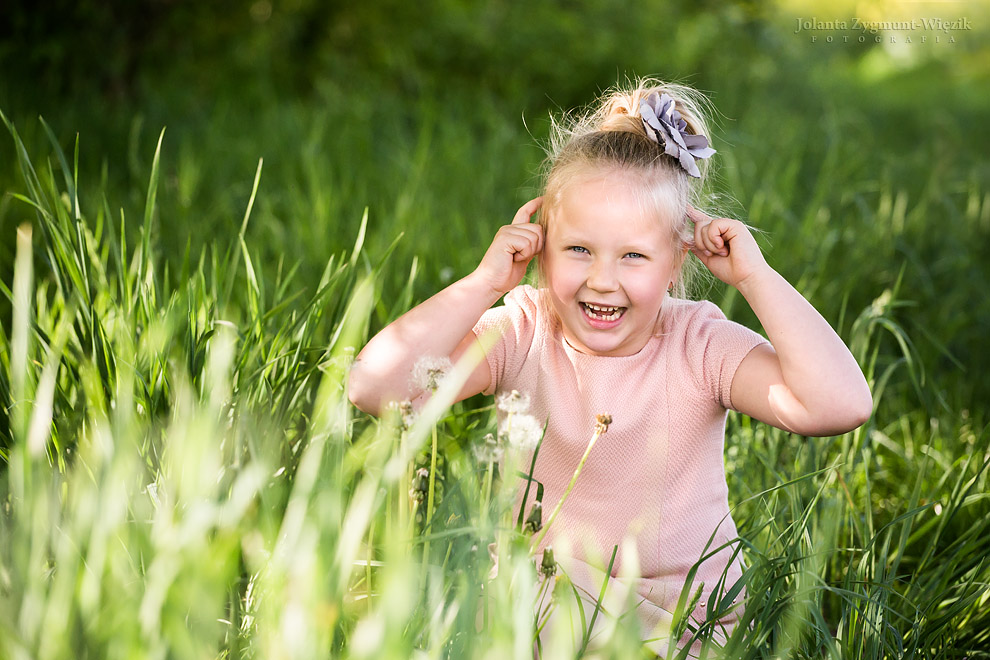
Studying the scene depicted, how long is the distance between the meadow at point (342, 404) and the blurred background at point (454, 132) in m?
0.03

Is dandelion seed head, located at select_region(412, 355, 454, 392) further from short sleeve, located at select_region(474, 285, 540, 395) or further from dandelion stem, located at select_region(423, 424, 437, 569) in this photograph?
short sleeve, located at select_region(474, 285, 540, 395)

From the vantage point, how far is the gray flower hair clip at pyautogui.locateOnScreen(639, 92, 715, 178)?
5.67 feet

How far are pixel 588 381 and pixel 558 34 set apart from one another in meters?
5.08

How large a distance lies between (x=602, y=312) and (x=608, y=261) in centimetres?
10

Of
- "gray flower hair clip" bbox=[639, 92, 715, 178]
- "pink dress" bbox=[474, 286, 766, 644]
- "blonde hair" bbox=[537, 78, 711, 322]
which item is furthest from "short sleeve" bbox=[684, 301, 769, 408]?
"gray flower hair clip" bbox=[639, 92, 715, 178]

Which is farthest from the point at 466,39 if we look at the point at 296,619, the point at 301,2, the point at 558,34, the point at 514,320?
the point at 296,619

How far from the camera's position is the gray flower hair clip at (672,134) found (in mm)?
1728

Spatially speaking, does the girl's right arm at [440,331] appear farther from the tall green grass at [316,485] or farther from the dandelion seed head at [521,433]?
the dandelion seed head at [521,433]

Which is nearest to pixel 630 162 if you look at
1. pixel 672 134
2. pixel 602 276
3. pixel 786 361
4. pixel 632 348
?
pixel 672 134

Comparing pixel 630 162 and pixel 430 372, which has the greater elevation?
pixel 630 162

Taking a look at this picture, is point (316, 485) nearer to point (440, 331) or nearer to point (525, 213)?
point (440, 331)

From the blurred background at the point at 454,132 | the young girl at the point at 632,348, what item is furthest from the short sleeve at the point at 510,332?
the blurred background at the point at 454,132

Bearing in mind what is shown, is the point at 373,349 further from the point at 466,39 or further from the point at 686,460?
the point at 466,39

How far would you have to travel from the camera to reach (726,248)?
5.87 feet
